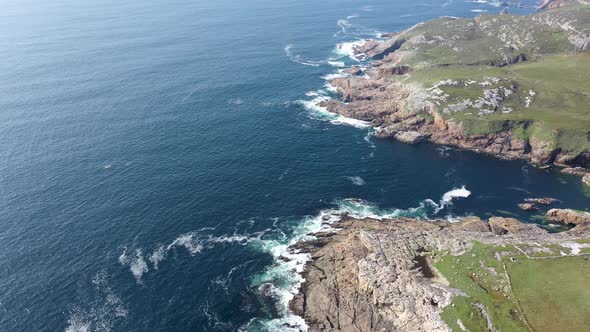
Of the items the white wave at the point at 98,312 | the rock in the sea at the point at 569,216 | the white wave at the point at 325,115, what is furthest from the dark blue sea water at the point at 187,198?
the rock in the sea at the point at 569,216

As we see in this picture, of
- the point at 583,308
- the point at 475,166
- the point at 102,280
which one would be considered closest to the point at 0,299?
the point at 102,280

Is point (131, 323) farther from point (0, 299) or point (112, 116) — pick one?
point (112, 116)

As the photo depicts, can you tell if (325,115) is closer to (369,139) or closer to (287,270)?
(369,139)

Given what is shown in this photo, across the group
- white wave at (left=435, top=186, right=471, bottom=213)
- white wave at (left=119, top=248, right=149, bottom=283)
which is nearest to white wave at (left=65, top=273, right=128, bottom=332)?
white wave at (left=119, top=248, right=149, bottom=283)

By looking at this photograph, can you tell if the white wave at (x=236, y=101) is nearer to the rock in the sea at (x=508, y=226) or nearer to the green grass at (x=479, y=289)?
the rock in the sea at (x=508, y=226)

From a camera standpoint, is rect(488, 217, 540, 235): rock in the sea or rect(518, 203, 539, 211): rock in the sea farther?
rect(518, 203, 539, 211): rock in the sea

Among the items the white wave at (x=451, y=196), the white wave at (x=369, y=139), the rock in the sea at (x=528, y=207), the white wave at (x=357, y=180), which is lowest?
the white wave at (x=451, y=196)

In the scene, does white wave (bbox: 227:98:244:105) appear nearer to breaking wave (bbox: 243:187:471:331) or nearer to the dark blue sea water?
the dark blue sea water
